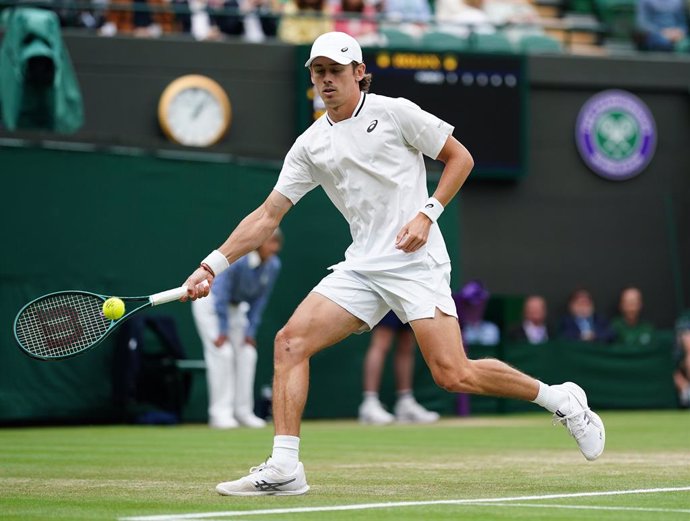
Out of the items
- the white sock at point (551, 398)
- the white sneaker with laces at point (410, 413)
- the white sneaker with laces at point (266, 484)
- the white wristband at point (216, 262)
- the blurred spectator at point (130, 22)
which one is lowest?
the white sneaker with laces at point (410, 413)

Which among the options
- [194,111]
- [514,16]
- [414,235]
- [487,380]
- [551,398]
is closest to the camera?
[414,235]

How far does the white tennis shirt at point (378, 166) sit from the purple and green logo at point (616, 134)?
1360cm

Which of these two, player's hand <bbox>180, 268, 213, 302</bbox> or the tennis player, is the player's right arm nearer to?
the tennis player

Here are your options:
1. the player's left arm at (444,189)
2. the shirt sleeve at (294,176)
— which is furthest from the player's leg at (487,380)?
the shirt sleeve at (294,176)

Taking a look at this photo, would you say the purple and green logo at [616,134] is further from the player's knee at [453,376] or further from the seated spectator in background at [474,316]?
the player's knee at [453,376]

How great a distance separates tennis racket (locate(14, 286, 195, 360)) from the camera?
6.79 metres

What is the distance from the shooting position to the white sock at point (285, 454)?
6504 mm

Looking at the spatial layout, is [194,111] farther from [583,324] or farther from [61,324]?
[61,324]

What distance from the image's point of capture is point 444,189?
272 inches

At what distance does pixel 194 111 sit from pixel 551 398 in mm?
11632

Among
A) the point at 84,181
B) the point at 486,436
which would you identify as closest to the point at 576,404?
the point at 486,436

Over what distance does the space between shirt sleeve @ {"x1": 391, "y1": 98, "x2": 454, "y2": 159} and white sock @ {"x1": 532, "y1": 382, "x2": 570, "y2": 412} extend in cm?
128

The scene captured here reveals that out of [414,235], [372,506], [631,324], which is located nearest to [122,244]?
[414,235]

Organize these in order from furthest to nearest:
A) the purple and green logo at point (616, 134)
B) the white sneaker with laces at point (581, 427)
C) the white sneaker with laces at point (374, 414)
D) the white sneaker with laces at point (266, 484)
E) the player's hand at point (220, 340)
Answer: the purple and green logo at point (616, 134), the white sneaker with laces at point (374, 414), the player's hand at point (220, 340), the white sneaker with laces at point (581, 427), the white sneaker with laces at point (266, 484)
